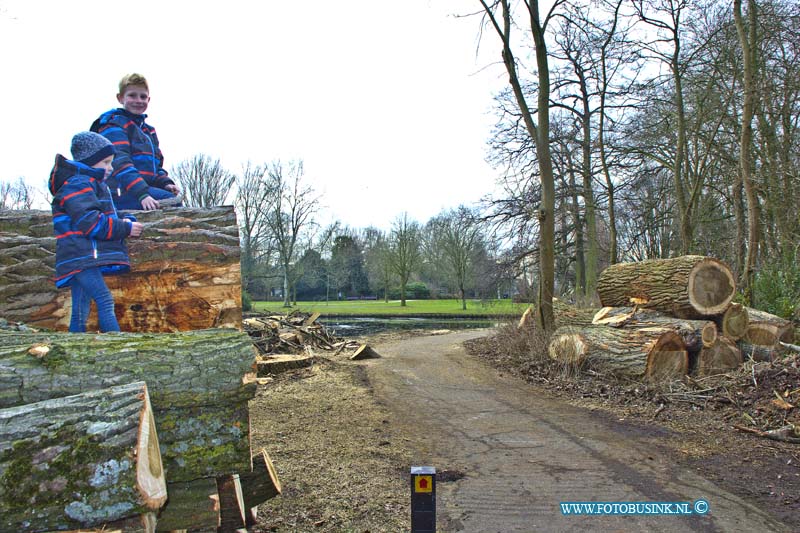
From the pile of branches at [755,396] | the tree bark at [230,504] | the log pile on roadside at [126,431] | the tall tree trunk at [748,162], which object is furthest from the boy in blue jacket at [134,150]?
the tall tree trunk at [748,162]

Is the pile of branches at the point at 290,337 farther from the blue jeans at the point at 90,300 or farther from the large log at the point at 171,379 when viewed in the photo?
the large log at the point at 171,379

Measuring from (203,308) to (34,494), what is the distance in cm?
176

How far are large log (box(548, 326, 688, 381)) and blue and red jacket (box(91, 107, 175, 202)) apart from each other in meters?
7.48

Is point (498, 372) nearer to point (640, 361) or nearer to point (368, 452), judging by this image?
point (640, 361)

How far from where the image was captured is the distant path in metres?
3.83

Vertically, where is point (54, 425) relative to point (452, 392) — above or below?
above

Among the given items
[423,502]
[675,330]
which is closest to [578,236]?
[675,330]

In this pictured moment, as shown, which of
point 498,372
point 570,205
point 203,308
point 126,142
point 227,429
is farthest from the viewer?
point 570,205

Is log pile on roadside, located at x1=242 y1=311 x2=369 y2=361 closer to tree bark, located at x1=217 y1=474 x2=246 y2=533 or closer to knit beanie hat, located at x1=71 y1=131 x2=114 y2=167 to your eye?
knit beanie hat, located at x1=71 y1=131 x2=114 y2=167

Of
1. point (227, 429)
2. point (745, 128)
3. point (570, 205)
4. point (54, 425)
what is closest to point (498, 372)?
point (745, 128)

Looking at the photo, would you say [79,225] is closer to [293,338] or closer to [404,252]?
[293,338]

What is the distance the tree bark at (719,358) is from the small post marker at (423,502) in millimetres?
7500

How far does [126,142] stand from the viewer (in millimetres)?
4129

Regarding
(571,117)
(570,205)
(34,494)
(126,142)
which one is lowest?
(34,494)
